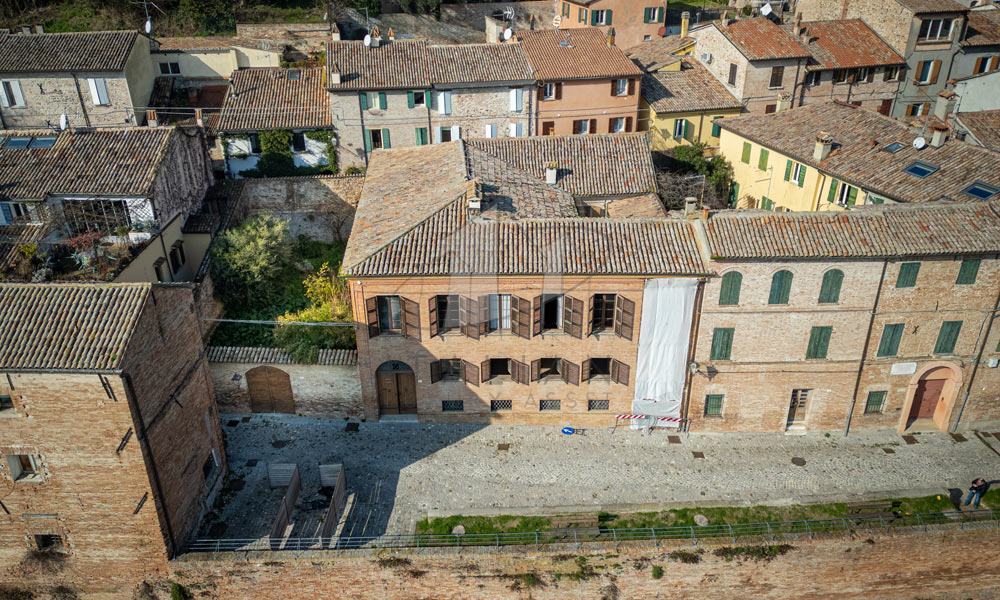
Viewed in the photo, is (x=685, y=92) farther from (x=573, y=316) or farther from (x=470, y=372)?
(x=470, y=372)

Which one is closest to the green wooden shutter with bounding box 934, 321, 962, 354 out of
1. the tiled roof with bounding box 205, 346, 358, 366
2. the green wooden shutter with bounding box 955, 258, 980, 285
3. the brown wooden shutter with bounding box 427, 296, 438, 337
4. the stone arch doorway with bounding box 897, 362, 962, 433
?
the stone arch doorway with bounding box 897, 362, 962, 433

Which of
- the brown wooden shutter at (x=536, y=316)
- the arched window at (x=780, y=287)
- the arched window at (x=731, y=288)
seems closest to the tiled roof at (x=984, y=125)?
Result: the arched window at (x=780, y=287)

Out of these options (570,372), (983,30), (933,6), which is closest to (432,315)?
(570,372)

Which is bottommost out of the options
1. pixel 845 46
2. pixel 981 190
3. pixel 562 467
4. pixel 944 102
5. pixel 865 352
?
pixel 562 467

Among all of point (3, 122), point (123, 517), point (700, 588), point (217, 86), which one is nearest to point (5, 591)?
point (123, 517)

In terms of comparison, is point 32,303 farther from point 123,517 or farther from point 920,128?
point 920,128

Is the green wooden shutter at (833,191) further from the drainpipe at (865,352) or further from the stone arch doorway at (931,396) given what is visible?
the stone arch doorway at (931,396)
